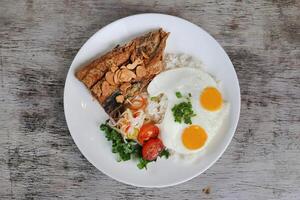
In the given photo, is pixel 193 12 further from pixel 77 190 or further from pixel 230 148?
pixel 77 190

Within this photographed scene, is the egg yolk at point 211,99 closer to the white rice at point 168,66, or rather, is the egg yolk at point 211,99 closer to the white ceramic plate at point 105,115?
the white ceramic plate at point 105,115

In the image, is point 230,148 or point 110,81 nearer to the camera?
point 110,81

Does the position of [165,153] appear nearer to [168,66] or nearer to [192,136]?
[192,136]

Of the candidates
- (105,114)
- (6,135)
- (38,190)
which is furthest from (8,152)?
(105,114)

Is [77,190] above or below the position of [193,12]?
below

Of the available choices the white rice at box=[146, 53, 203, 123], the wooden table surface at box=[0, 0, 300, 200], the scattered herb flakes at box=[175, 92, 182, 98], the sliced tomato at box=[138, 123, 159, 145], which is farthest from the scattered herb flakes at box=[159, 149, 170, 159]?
the scattered herb flakes at box=[175, 92, 182, 98]

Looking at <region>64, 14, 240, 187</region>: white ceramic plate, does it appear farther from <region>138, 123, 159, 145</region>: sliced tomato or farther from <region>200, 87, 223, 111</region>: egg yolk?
<region>138, 123, 159, 145</region>: sliced tomato
